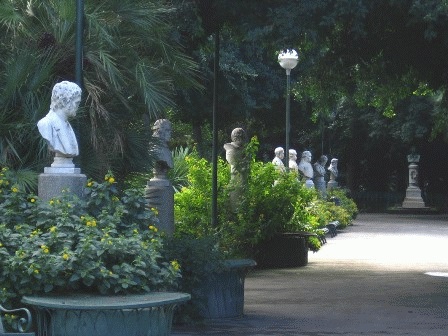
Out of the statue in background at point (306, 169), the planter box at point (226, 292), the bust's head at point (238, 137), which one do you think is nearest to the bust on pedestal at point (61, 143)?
the planter box at point (226, 292)

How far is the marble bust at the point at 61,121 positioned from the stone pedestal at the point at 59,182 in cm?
15

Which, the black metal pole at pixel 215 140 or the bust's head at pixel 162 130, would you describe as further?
the black metal pole at pixel 215 140

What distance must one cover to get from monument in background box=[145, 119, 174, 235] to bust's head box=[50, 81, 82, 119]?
3.71 metres

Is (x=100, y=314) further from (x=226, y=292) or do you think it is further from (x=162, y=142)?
(x=162, y=142)

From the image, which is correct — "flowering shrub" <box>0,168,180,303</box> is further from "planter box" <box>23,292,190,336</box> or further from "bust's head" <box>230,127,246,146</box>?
"bust's head" <box>230,127,246,146</box>

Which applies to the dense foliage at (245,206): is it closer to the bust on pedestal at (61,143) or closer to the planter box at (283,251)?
the planter box at (283,251)

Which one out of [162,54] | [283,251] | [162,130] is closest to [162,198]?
[162,130]

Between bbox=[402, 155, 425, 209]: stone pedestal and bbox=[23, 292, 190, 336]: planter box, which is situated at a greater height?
bbox=[402, 155, 425, 209]: stone pedestal

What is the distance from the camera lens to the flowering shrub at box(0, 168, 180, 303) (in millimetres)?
9406

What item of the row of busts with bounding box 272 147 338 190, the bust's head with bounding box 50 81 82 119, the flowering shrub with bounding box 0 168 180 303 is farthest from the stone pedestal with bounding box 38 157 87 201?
the row of busts with bounding box 272 147 338 190

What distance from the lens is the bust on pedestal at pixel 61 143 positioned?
10.5 meters

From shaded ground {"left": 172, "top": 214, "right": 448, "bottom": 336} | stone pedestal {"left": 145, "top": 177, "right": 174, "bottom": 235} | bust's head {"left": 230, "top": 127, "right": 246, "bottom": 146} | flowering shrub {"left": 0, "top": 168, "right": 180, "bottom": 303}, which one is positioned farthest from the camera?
bust's head {"left": 230, "top": 127, "right": 246, "bottom": 146}

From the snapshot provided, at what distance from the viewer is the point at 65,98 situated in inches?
418

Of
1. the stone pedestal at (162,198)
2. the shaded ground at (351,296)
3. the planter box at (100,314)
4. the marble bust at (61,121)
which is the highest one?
the marble bust at (61,121)
